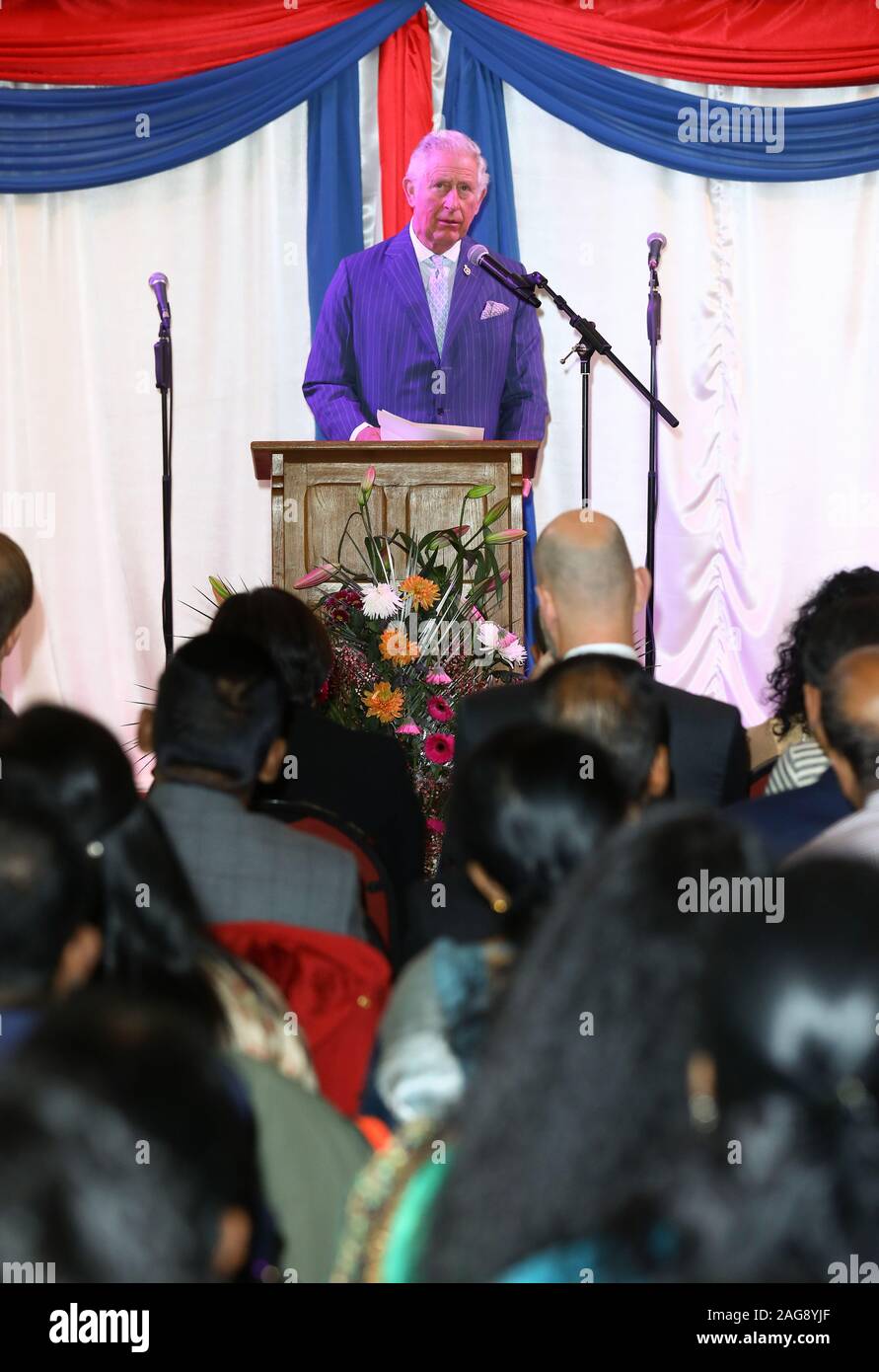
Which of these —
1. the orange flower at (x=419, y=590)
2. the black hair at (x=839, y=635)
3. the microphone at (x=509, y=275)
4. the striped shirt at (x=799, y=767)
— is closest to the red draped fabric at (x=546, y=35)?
the microphone at (x=509, y=275)

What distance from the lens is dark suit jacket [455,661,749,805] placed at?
8.86 ft

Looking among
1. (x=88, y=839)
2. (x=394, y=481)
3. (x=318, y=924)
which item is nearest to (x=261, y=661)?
(x=318, y=924)

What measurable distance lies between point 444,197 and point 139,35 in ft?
4.81

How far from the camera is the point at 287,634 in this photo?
292 centimetres

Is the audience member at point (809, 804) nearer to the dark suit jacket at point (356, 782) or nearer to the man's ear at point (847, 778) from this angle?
the man's ear at point (847, 778)

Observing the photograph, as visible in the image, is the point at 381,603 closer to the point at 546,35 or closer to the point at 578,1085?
the point at 578,1085

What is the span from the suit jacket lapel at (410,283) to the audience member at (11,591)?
9.72 feet

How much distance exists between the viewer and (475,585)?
438 centimetres

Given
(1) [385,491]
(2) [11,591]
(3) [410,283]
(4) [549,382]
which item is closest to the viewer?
(2) [11,591]

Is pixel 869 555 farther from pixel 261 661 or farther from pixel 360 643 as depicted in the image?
pixel 261 661

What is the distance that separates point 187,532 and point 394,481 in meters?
2.09

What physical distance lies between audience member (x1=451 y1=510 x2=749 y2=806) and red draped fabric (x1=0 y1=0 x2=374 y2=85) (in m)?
3.95

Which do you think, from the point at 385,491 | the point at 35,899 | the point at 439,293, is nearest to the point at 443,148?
the point at 439,293

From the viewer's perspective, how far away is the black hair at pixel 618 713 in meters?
2.06
